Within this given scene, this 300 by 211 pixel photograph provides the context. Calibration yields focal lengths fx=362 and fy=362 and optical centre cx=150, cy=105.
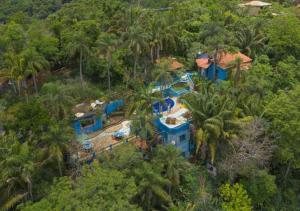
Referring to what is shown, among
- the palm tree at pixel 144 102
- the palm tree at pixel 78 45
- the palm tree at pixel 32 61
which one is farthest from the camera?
the palm tree at pixel 78 45

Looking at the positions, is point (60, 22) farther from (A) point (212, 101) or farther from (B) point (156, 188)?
(B) point (156, 188)

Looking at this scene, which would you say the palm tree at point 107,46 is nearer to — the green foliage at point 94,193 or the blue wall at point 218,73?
the blue wall at point 218,73

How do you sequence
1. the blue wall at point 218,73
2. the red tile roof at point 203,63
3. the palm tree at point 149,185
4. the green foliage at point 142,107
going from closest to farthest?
the green foliage at point 142,107 → the palm tree at point 149,185 → the blue wall at point 218,73 → the red tile roof at point 203,63

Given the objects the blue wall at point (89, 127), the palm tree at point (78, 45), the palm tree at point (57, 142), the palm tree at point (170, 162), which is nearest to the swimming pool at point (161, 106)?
the blue wall at point (89, 127)

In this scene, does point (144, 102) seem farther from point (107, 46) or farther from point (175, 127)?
point (107, 46)

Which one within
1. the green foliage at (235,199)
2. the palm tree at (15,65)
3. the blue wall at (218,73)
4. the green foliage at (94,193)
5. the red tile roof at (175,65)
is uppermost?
the palm tree at (15,65)

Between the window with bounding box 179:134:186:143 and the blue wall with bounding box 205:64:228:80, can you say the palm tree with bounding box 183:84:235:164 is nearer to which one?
the window with bounding box 179:134:186:143

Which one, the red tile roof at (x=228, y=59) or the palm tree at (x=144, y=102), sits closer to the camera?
the palm tree at (x=144, y=102)

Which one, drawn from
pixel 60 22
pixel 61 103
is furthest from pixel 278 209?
pixel 60 22

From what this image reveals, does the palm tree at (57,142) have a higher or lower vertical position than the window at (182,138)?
higher
